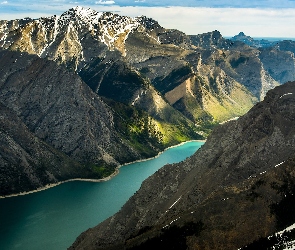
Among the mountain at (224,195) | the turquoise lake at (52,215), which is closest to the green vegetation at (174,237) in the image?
the mountain at (224,195)

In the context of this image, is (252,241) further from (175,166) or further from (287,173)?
(175,166)

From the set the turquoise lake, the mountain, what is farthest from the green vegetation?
the turquoise lake

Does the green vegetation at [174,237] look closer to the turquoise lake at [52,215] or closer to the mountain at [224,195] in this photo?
the mountain at [224,195]

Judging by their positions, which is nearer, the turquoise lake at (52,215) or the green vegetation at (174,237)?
the green vegetation at (174,237)

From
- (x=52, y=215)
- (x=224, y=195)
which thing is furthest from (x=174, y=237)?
(x=52, y=215)

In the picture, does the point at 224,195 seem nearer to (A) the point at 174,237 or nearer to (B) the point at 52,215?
(A) the point at 174,237
